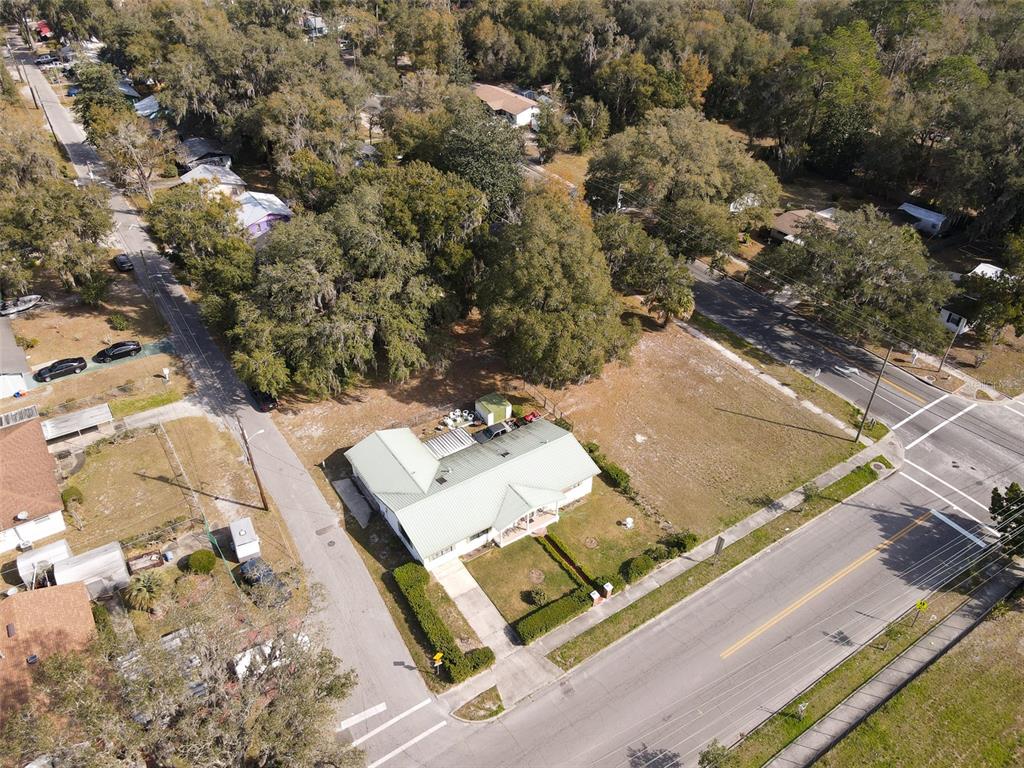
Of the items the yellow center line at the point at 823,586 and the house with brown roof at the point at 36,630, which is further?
the yellow center line at the point at 823,586

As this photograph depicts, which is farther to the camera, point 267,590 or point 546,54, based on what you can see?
point 546,54

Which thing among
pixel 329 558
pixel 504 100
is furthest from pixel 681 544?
pixel 504 100

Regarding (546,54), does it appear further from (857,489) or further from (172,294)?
(857,489)

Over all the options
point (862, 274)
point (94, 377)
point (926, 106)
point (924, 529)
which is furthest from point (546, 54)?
point (924, 529)

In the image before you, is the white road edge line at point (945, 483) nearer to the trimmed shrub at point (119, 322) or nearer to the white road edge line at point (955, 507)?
the white road edge line at point (955, 507)

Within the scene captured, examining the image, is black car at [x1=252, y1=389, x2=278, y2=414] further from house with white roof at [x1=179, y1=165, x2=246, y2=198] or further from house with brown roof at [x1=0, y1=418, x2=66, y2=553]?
house with white roof at [x1=179, y1=165, x2=246, y2=198]

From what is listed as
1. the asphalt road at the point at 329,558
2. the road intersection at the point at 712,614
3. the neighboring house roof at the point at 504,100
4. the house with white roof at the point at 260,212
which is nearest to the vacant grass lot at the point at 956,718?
the road intersection at the point at 712,614

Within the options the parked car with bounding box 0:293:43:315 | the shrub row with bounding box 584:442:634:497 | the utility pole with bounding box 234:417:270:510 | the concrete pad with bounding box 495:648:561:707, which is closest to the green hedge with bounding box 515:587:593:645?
the concrete pad with bounding box 495:648:561:707
